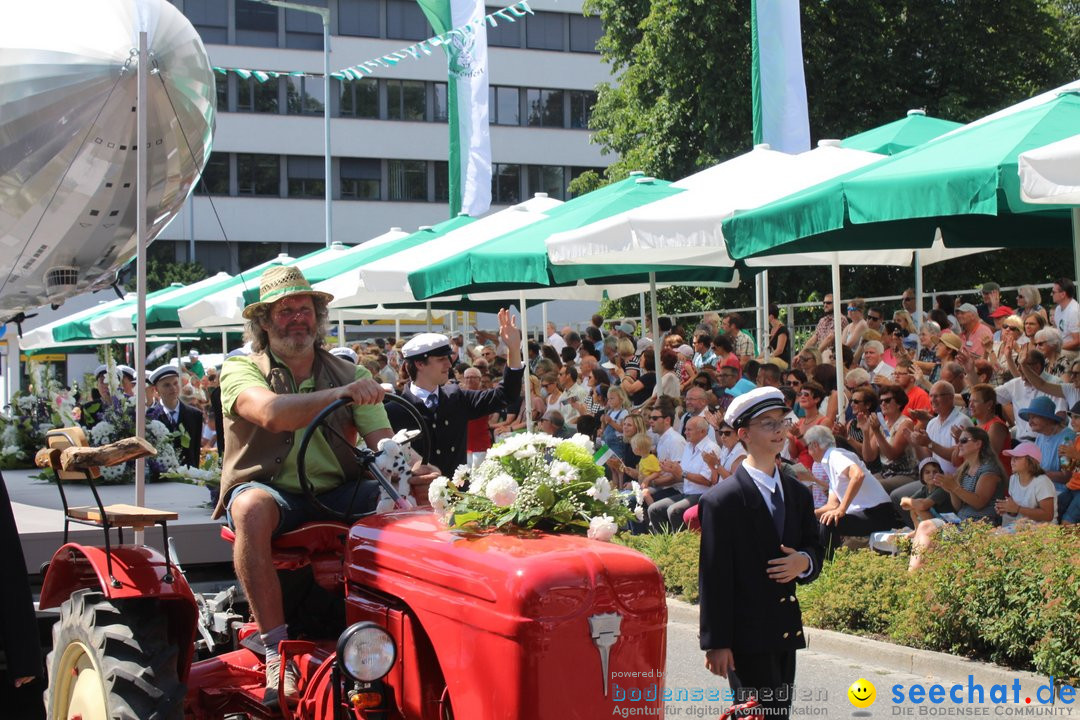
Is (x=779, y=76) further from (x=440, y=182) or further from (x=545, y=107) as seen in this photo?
(x=545, y=107)

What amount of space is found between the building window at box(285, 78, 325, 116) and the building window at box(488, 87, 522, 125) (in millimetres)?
6880

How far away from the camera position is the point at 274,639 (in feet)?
17.0

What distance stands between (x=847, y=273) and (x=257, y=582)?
79.8 feet

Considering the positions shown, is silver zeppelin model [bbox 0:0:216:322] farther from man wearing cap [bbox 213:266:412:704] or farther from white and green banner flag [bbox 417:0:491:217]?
white and green banner flag [bbox 417:0:491:217]

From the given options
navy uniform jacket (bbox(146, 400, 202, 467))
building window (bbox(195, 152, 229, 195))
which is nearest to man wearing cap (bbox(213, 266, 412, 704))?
navy uniform jacket (bbox(146, 400, 202, 467))

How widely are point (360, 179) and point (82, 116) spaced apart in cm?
4310

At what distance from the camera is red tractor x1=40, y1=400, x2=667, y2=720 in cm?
405

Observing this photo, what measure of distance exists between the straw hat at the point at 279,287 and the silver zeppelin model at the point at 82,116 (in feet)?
14.7

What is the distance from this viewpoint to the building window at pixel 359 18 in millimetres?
50281

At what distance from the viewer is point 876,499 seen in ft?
34.9

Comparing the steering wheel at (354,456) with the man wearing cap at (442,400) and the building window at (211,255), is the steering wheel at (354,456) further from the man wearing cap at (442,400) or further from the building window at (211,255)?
the building window at (211,255)

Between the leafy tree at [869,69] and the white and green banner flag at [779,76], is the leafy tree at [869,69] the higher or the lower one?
the higher one

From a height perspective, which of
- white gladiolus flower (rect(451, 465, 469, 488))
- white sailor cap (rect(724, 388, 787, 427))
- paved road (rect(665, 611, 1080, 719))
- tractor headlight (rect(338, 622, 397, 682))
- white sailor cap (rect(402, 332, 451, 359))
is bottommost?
paved road (rect(665, 611, 1080, 719))

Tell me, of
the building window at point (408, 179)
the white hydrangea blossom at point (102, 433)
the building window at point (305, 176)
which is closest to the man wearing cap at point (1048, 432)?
the white hydrangea blossom at point (102, 433)
